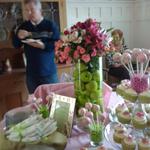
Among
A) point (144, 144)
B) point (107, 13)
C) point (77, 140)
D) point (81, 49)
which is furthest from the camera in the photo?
point (107, 13)

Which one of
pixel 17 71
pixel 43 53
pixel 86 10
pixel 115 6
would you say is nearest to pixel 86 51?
pixel 43 53

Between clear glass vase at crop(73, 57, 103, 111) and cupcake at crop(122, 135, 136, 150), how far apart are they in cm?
38

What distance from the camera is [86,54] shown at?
48.8 inches

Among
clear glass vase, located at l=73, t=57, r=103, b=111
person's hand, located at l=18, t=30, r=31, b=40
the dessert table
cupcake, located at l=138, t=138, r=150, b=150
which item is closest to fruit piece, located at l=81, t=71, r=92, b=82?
clear glass vase, located at l=73, t=57, r=103, b=111

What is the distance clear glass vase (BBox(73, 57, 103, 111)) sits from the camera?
1287 millimetres

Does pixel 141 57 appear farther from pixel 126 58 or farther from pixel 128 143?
pixel 128 143

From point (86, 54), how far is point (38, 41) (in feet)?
3.65

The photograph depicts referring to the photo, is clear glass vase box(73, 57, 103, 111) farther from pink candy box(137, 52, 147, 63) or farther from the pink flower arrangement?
pink candy box(137, 52, 147, 63)

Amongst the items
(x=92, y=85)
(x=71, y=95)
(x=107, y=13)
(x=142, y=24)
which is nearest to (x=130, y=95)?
(x=92, y=85)

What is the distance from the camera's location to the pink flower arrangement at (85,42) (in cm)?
123

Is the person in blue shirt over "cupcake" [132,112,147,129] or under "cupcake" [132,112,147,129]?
over

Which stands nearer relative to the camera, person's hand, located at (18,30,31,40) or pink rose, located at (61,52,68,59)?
pink rose, located at (61,52,68,59)

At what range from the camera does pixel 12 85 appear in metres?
2.68

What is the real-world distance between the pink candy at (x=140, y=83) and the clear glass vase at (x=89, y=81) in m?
0.29
